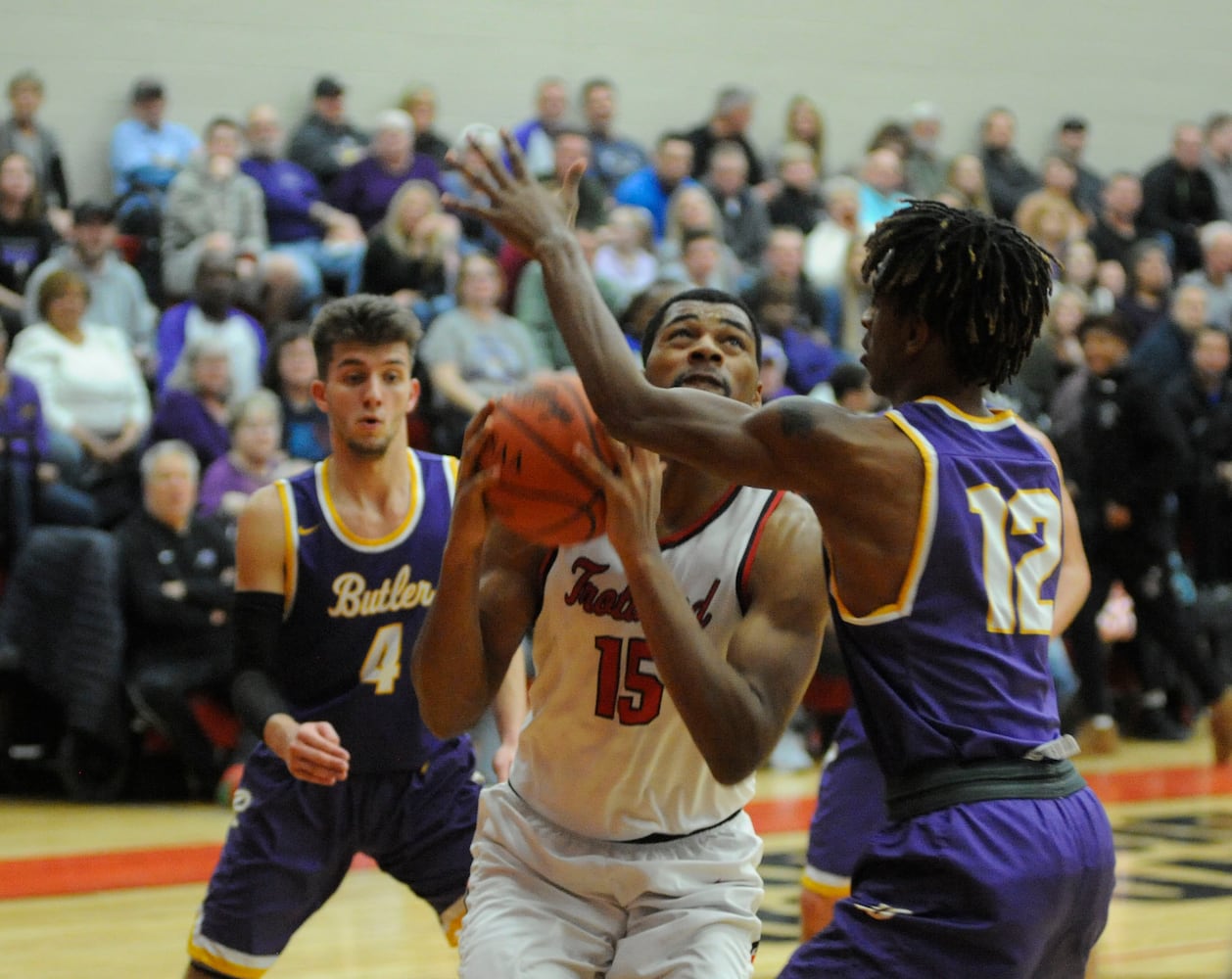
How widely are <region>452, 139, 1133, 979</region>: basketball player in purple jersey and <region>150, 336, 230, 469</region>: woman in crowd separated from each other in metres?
5.80

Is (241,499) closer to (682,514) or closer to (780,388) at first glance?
(780,388)

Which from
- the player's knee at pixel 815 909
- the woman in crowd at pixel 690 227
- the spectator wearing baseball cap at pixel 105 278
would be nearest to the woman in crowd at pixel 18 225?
the spectator wearing baseball cap at pixel 105 278

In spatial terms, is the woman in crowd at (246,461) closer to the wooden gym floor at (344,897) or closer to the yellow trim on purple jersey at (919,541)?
the wooden gym floor at (344,897)

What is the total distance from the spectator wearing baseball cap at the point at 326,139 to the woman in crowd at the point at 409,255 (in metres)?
1.78

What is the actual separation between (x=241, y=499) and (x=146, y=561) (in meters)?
0.53

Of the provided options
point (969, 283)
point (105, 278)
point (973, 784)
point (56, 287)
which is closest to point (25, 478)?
point (56, 287)

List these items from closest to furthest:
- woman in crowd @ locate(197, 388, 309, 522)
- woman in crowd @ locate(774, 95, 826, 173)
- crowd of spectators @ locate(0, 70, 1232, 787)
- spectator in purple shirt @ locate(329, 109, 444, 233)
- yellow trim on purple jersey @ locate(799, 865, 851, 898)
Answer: yellow trim on purple jersey @ locate(799, 865, 851, 898)
woman in crowd @ locate(197, 388, 309, 522)
crowd of spectators @ locate(0, 70, 1232, 787)
spectator in purple shirt @ locate(329, 109, 444, 233)
woman in crowd @ locate(774, 95, 826, 173)

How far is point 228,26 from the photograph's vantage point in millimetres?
11773

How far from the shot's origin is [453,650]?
3105 millimetres

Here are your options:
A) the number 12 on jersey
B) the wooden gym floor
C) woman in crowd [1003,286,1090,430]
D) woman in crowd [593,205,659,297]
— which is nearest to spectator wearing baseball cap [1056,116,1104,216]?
woman in crowd [1003,286,1090,430]

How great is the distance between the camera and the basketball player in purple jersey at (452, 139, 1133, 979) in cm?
263

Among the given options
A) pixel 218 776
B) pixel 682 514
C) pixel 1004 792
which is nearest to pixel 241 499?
pixel 218 776

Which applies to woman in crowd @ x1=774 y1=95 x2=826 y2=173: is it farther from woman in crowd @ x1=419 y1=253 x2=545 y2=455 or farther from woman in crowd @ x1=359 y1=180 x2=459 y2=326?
woman in crowd @ x1=419 y1=253 x2=545 y2=455

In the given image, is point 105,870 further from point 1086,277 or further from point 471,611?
point 1086,277
